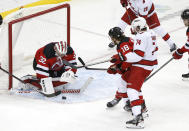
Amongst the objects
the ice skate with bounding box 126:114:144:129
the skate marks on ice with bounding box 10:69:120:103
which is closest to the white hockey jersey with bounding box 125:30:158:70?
the ice skate with bounding box 126:114:144:129

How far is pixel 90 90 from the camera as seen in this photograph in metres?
4.15

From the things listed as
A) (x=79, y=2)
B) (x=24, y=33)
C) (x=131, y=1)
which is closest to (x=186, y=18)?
(x=131, y=1)

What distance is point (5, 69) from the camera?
Result: 4.11m

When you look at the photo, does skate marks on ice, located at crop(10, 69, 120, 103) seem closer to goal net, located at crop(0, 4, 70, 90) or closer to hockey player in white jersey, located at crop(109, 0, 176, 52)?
goal net, located at crop(0, 4, 70, 90)

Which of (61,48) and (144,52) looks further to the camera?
(61,48)

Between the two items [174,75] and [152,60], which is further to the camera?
[174,75]

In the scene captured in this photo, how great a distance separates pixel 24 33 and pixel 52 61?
374mm

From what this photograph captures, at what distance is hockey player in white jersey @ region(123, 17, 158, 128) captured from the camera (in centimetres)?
329

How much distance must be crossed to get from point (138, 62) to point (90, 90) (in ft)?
2.84

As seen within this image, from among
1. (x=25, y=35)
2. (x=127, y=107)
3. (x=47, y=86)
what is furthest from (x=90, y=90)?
(x=25, y=35)

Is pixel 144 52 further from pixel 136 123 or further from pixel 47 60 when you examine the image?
pixel 47 60

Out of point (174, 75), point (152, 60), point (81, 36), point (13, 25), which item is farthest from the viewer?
point (81, 36)

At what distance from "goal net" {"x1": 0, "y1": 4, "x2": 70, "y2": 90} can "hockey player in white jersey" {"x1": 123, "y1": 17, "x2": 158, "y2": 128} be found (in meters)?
1.09

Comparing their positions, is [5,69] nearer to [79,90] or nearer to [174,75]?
[79,90]
